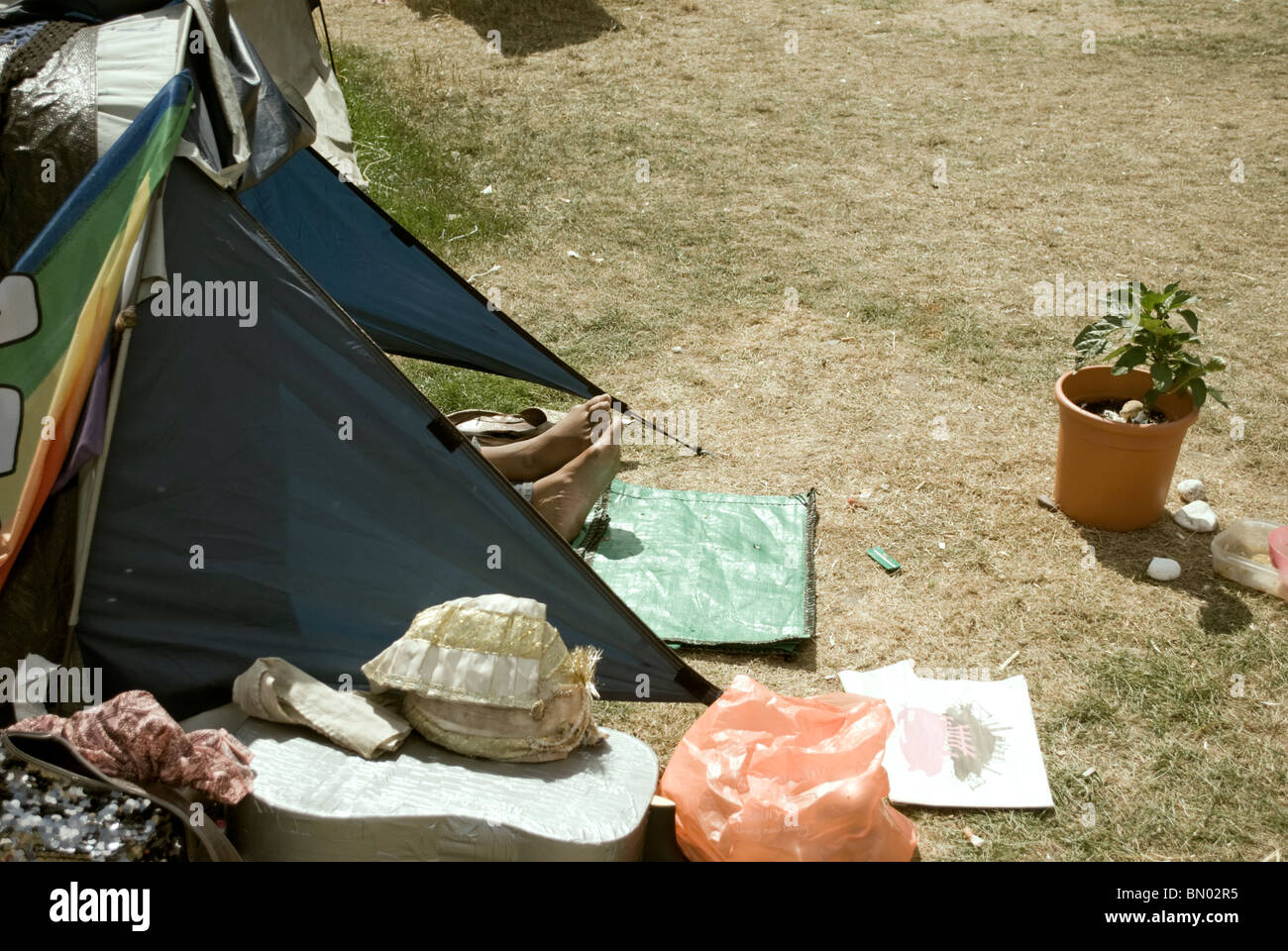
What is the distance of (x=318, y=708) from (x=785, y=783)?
1.03m

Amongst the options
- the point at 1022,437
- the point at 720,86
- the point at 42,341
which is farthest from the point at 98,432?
the point at 720,86

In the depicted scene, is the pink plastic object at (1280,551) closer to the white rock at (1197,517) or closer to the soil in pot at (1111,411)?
the white rock at (1197,517)

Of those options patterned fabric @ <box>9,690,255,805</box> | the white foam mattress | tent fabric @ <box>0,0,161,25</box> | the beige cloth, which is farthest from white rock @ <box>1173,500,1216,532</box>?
tent fabric @ <box>0,0,161,25</box>

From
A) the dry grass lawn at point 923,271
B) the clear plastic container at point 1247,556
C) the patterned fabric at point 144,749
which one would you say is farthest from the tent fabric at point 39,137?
the clear plastic container at point 1247,556

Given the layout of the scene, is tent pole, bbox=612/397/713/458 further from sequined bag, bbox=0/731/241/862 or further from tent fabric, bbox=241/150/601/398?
sequined bag, bbox=0/731/241/862

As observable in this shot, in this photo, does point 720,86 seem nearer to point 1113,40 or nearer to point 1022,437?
point 1113,40

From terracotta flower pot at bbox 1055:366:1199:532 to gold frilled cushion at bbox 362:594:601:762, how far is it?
2.03 m

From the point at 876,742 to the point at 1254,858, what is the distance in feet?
3.18

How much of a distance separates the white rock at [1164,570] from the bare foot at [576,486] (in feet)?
5.68

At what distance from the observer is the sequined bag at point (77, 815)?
79.4 inches

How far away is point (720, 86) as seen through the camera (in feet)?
25.8

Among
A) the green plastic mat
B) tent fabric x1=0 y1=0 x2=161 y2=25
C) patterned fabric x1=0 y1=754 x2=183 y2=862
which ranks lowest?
the green plastic mat

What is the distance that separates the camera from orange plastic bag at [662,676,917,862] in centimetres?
234
